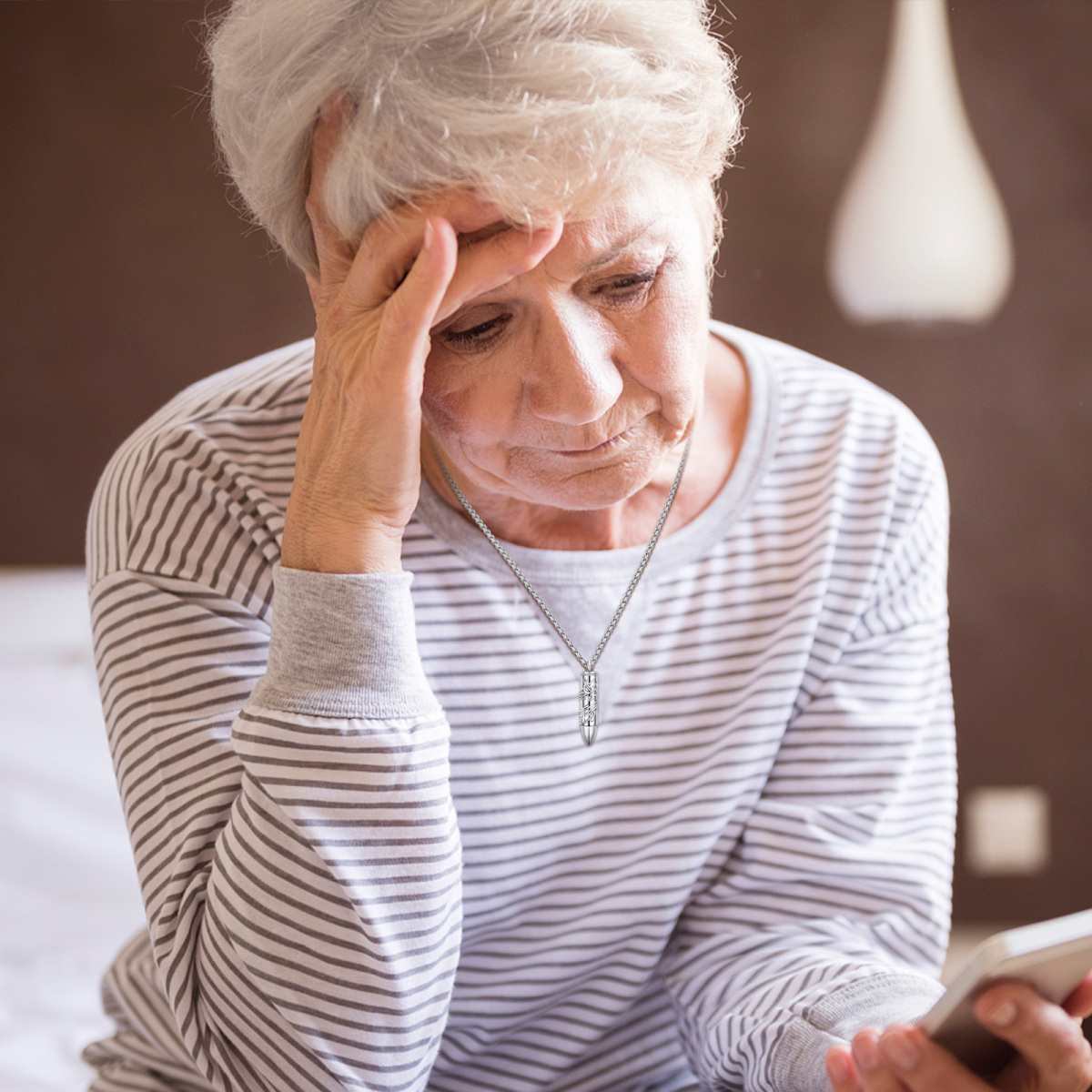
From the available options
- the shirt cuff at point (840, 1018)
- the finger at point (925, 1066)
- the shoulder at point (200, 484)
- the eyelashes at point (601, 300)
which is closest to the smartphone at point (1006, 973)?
the finger at point (925, 1066)

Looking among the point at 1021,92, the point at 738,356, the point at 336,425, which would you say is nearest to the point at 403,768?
the point at 336,425

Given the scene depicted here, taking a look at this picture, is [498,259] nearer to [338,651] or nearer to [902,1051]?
[338,651]

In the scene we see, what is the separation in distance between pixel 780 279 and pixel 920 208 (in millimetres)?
233

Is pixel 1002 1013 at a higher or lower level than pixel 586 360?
lower

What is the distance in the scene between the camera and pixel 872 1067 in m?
0.74

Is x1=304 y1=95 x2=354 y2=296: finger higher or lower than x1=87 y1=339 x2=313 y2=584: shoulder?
higher

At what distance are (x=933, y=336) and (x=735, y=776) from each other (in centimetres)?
105

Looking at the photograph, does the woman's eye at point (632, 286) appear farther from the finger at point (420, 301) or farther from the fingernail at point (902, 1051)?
the fingernail at point (902, 1051)

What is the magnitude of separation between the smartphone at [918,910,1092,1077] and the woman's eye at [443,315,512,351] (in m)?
0.52

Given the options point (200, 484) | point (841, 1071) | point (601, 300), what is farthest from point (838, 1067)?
point (200, 484)

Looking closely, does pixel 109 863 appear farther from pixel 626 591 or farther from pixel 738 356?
pixel 738 356

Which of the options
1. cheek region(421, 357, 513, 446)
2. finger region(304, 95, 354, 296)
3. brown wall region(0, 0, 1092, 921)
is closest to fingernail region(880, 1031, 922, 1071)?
cheek region(421, 357, 513, 446)

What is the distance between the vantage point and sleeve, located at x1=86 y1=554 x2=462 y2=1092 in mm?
846

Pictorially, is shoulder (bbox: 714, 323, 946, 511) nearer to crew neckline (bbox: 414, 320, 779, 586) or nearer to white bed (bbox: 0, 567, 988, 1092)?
crew neckline (bbox: 414, 320, 779, 586)
